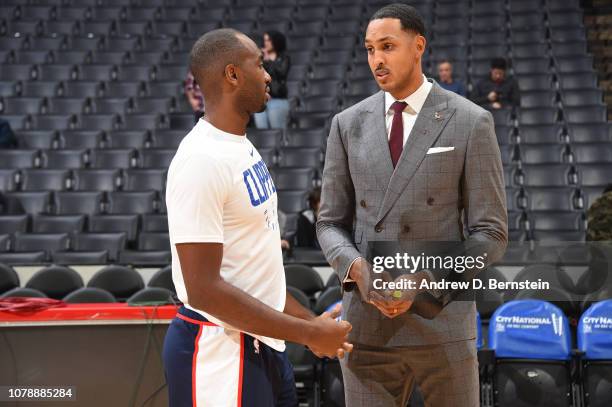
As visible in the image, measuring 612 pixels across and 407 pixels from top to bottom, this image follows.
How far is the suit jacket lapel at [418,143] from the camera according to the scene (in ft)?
7.47

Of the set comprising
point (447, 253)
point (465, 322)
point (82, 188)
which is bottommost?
point (465, 322)

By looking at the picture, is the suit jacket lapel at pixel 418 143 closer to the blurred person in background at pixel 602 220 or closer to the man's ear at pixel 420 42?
the man's ear at pixel 420 42

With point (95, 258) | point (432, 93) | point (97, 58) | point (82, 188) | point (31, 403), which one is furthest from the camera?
point (97, 58)

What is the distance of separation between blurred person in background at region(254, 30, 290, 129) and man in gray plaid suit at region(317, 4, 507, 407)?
635 centimetres

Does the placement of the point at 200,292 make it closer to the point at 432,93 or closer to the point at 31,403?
the point at 432,93

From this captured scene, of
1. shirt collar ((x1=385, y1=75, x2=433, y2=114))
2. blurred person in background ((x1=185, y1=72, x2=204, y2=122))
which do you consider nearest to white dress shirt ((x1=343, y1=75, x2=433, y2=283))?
shirt collar ((x1=385, y1=75, x2=433, y2=114))

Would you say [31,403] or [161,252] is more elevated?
[161,252]

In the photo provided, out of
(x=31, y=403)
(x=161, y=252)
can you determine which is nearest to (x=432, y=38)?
(x=161, y=252)

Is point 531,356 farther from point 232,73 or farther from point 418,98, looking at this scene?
point 232,73

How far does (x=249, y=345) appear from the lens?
220 cm

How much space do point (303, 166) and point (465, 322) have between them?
6.70 meters

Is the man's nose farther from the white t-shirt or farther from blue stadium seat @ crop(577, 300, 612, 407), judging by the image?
blue stadium seat @ crop(577, 300, 612, 407)

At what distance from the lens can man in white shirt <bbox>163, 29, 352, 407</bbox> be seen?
6.72 ft

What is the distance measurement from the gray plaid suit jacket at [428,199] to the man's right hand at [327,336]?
0.17 metres
